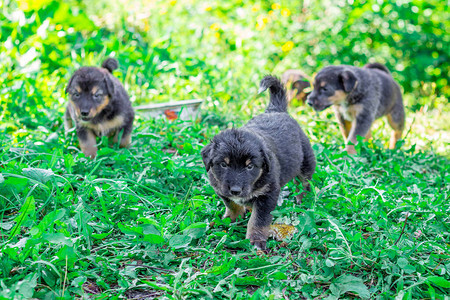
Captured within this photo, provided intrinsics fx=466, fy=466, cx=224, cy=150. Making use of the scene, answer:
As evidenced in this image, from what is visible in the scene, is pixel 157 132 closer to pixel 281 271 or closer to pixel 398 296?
pixel 281 271

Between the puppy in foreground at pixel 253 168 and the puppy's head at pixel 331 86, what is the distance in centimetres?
276

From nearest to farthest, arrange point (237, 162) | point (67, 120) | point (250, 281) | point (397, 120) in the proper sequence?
1. point (250, 281)
2. point (237, 162)
3. point (67, 120)
4. point (397, 120)

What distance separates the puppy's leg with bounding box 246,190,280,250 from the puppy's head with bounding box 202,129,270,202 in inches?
4.6

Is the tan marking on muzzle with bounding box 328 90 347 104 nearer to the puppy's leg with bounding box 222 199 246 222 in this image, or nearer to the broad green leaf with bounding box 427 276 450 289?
the puppy's leg with bounding box 222 199 246 222

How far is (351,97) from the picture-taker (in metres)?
→ 6.82

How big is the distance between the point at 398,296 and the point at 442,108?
26.4ft

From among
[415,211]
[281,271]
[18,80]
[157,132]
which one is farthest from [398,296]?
[18,80]

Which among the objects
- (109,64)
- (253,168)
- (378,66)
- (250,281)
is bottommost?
(250,281)

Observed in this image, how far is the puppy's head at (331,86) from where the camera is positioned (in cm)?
664

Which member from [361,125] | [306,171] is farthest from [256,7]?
[306,171]

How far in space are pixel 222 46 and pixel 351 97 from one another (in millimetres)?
4345

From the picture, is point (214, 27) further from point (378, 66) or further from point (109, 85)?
point (109, 85)

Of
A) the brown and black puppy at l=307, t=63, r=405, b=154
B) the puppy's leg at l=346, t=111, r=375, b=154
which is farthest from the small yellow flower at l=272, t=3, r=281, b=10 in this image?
the puppy's leg at l=346, t=111, r=375, b=154

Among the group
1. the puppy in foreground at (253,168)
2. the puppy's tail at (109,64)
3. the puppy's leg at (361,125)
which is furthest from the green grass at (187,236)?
the puppy's leg at (361,125)
